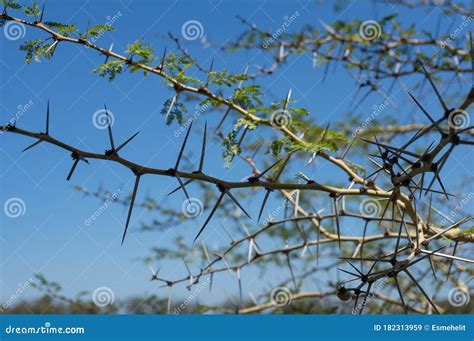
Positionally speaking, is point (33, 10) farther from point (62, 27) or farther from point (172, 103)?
point (172, 103)

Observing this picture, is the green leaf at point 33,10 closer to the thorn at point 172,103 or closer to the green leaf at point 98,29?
the green leaf at point 98,29

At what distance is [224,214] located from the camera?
17.2 ft

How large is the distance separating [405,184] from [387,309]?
2.92 m

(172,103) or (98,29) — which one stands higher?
(98,29)

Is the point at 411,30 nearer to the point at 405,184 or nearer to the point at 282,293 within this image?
the point at 282,293

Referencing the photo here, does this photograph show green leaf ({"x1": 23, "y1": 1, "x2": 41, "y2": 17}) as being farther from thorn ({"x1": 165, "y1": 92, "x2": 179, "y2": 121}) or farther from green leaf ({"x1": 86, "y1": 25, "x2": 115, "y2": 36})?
thorn ({"x1": 165, "y1": 92, "x2": 179, "y2": 121})

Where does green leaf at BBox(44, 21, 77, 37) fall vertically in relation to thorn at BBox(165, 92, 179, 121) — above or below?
above

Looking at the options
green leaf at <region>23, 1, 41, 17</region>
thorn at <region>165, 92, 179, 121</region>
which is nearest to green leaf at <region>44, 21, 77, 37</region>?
green leaf at <region>23, 1, 41, 17</region>

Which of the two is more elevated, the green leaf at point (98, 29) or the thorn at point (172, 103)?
the green leaf at point (98, 29)

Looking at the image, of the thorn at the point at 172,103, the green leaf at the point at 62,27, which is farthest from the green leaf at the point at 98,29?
the thorn at the point at 172,103

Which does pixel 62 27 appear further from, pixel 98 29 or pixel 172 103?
pixel 172 103

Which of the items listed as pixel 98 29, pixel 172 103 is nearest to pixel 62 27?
pixel 98 29

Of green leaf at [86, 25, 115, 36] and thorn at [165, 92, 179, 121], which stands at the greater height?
green leaf at [86, 25, 115, 36]

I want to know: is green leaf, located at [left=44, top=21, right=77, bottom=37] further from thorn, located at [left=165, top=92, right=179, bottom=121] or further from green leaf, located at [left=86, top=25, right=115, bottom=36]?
thorn, located at [left=165, top=92, right=179, bottom=121]
